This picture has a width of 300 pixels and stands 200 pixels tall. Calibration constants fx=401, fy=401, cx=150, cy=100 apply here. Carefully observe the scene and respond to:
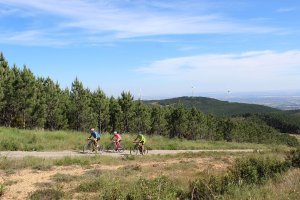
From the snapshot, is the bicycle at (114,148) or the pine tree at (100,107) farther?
the pine tree at (100,107)

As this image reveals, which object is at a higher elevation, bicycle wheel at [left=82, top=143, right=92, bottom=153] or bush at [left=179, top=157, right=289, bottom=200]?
bush at [left=179, top=157, right=289, bottom=200]

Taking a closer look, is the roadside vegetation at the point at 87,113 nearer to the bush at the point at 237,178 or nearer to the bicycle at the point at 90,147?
the bicycle at the point at 90,147

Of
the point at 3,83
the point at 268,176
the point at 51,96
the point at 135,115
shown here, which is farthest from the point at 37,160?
the point at 135,115

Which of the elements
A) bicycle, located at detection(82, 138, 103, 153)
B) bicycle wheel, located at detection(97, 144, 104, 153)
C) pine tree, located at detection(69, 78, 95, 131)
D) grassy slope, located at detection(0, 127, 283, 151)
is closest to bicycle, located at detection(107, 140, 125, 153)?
bicycle wheel, located at detection(97, 144, 104, 153)

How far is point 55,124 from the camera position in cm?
6556

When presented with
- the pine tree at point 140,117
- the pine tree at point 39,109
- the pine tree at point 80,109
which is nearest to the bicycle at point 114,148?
the pine tree at point 39,109

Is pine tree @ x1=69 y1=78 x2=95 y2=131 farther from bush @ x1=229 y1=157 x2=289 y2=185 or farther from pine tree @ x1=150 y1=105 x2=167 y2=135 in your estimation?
bush @ x1=229 y1=157 x2=289 y2=185

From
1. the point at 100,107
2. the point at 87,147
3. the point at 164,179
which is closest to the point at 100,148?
the point at 87,147

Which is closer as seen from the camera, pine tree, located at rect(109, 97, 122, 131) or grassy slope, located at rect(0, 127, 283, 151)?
grassy slope, located at rect(0, 127, 283, 151)

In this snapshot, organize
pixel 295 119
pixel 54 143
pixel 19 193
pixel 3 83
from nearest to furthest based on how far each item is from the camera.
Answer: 1. pixel 19 193
2. pixel 54 143
3. pixel 3 83
4. pixel 295 119

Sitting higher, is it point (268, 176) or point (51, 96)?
point (51, 96)

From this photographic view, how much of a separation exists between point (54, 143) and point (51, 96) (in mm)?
36577

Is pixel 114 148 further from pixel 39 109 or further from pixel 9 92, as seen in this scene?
pixel 39 109

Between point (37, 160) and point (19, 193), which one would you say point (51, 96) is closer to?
point (37, 160)
